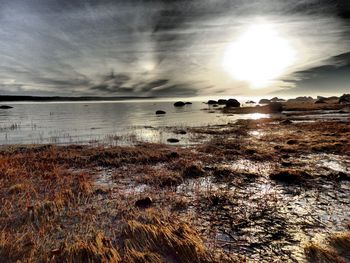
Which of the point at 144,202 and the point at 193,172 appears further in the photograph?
the point at 193,172

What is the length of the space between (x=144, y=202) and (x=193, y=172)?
16.2 feet

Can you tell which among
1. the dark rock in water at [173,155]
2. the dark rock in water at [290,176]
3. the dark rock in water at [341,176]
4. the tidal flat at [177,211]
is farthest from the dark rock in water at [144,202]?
the dark rock in water at [341,176]

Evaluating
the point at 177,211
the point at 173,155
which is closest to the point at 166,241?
the point at 177,211

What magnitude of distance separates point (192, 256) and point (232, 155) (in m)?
13.2

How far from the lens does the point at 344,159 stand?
52.9 ft

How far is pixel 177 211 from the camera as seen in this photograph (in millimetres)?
9008

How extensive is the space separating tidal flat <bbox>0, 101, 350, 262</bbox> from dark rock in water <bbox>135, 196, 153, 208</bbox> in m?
0.04

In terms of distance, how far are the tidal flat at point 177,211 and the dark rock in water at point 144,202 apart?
0.04 meters

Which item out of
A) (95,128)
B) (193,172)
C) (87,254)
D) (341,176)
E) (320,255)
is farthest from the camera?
(95,128)

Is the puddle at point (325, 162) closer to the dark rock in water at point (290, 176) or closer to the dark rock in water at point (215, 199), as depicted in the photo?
the dark rock in water at point (290, 176)

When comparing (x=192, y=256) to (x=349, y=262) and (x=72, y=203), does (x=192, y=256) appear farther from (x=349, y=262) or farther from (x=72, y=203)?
(x=72, y=203)

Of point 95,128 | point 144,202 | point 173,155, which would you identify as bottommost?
point 144,202

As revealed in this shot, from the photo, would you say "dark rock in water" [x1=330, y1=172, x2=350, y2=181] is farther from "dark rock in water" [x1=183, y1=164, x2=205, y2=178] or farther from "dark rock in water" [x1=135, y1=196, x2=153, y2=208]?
"dark rock in water" [x1=135, y1=196, x2=153, y2=208]

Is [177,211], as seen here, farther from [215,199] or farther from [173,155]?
[173,155]
